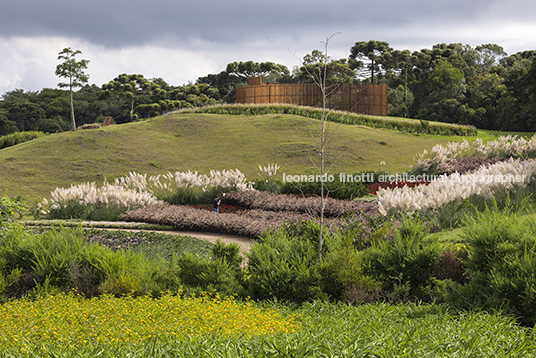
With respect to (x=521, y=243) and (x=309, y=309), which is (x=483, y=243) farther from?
(x=309, y=309)

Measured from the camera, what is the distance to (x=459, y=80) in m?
37.8

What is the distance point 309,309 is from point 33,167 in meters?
18.1

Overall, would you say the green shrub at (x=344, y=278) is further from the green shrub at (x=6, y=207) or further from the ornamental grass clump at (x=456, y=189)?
the green shrub at (x=6, y=207)

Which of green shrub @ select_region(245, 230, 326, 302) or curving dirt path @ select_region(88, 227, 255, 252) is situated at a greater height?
green shrub @ select_region(245, 230, 326, 302)

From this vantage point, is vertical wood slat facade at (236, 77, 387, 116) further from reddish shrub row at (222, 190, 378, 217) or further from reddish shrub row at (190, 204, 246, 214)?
reddish shrub row at (190, 204, 246, 214)

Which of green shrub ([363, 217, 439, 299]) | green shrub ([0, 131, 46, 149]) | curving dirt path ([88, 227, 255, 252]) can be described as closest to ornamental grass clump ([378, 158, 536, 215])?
green shrub ([363, 217, 439, 299])

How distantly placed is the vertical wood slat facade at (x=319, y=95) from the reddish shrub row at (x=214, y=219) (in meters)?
22.3

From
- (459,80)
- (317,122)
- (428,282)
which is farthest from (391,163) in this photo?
(459,80)

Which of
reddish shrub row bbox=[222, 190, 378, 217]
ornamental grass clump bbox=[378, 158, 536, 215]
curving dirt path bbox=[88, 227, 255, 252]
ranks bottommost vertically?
curving dirt path bbox=[88, 227, 255, 252]

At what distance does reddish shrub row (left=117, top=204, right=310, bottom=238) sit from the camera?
943 centimetres

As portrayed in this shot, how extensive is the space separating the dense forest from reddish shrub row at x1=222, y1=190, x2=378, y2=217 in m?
21.8

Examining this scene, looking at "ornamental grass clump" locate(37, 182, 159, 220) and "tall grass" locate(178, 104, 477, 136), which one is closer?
"ornamental grass clump" locate(37, 182, 159, 220)

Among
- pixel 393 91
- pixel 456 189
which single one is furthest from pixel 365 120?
pixel 456 189

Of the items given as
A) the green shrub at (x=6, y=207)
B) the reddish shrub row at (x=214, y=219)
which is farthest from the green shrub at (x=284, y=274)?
the green shrub at (x=6, y=207)
